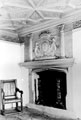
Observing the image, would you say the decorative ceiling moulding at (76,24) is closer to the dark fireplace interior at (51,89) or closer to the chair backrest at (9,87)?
the dark fireplace interior at (51,89)

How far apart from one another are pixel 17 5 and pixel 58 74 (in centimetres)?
221

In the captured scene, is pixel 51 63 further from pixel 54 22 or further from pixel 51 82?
pixel 54 22

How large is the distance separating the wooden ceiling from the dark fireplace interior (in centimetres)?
153

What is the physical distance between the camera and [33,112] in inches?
204

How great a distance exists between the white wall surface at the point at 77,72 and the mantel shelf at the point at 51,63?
0.17m

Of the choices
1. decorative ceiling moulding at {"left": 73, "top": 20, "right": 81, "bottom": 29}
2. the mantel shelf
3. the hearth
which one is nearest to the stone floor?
the hearth

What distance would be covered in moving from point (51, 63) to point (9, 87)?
1738 mm

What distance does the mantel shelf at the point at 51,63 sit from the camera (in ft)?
14.5

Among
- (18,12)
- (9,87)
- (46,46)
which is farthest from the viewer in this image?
(9,87)

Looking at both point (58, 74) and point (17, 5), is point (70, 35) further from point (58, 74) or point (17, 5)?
point (17, 5)

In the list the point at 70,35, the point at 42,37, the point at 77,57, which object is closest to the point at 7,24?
the point at 42,37

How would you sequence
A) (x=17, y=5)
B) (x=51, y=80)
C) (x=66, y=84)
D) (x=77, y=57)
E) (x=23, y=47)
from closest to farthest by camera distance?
(x=17, y=5), (x=77, y=57), (x=66, y=84), (x=51, y=80), (x=23, y=47)

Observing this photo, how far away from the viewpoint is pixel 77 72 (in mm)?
4297

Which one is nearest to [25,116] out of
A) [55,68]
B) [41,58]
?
[55,68]
